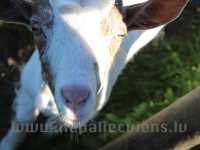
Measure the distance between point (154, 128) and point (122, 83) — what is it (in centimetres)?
164

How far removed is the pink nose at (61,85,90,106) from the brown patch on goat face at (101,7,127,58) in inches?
14.4

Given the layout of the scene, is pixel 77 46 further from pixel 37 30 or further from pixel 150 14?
pixel 150 14

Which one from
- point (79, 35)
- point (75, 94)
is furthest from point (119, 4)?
point (75, 94)

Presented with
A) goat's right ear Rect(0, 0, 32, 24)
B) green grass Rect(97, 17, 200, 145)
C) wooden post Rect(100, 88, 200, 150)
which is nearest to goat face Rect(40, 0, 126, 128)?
goat's right ear Rect(0, 0, 32, 24)

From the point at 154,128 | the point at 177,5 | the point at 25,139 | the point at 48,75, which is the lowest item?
the point at 25,139

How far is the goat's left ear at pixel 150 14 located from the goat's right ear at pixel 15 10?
55cm

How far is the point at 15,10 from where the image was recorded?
11.9 feet

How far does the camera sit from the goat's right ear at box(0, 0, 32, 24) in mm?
3613

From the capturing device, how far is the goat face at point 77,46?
128 inches

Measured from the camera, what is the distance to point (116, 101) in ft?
16.8

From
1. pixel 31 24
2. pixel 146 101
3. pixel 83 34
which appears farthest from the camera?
pixel 146 101

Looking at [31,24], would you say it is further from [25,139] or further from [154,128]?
[25,139]

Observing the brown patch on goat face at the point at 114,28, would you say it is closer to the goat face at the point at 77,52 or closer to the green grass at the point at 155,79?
the goat face at the point at 77,52

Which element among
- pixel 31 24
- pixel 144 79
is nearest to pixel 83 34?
pixel 31 24
